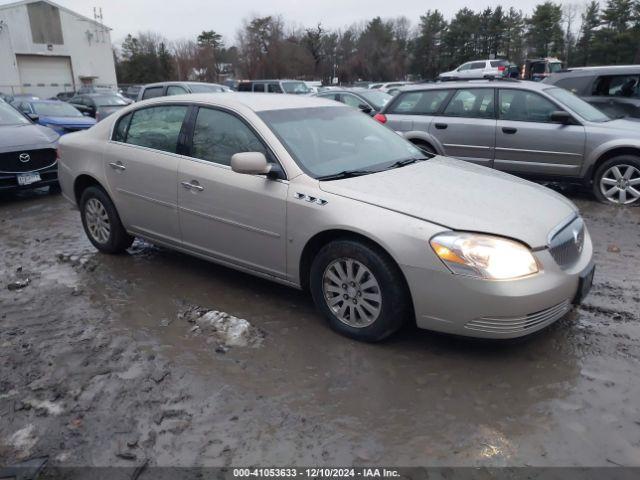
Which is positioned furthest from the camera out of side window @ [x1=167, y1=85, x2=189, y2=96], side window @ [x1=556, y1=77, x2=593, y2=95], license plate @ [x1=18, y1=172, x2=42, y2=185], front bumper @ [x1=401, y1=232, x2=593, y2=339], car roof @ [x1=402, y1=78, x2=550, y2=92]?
side window @ [x1=167, y1=85, x2=189, y2=96]

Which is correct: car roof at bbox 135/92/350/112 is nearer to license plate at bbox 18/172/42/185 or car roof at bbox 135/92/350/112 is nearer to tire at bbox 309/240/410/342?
tire at bbox 309/240/410/342

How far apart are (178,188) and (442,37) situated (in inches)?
2686

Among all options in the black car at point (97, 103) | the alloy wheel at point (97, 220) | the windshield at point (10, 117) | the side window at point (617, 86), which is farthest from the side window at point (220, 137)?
the black car at point (97, 103)

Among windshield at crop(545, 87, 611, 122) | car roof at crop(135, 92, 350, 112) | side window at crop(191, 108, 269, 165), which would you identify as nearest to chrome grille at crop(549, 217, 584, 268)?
side window at crop(191, 108, 269, 165)

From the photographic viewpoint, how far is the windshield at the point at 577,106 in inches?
279

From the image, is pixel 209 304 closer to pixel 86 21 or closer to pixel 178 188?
pixel 178 188

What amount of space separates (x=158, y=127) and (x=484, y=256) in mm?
3120

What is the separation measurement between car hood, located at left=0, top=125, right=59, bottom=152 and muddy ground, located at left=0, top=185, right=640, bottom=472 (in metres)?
4.16

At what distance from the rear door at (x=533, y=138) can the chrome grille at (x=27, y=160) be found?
6798 millimetres

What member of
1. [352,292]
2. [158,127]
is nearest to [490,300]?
[352,292]

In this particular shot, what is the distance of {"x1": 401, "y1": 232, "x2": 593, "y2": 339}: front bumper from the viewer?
295 centimetres

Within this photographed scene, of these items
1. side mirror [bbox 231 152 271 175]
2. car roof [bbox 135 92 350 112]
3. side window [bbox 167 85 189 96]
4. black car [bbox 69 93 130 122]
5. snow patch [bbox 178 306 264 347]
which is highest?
car roof [bbox 135 92 350 112]

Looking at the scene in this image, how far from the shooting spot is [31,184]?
788cm

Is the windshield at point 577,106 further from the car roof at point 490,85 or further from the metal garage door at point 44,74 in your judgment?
the metal garage door at point 44,74
